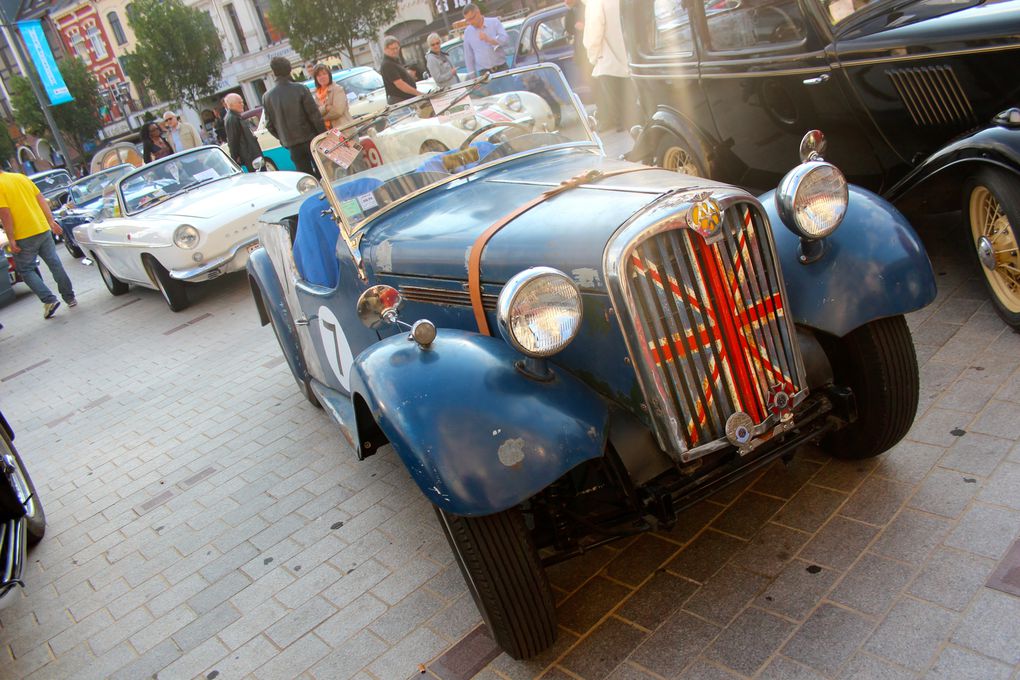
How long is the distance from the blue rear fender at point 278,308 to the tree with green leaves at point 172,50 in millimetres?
37741

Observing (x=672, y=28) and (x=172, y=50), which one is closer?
(x=672, y=28)

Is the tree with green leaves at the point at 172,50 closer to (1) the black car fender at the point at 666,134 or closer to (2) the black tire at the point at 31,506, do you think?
(1) the black car fender at the point at 666,134

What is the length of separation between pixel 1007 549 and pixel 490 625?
165cm

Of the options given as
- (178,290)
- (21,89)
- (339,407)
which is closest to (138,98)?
(21,89)

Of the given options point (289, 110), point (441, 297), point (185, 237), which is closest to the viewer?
point (441, 297)

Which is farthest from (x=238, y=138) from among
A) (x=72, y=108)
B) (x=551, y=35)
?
(x=72, y=108)

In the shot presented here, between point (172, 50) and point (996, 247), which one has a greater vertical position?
point (172, 50)

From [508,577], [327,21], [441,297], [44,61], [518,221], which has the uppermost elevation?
[44,61]

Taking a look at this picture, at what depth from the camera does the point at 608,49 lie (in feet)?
29.0

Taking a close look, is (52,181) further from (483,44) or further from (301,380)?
(301,380)

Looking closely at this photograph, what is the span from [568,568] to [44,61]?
957 inches

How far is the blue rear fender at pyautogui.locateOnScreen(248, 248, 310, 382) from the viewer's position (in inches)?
192

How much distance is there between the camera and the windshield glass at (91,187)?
12281 mm

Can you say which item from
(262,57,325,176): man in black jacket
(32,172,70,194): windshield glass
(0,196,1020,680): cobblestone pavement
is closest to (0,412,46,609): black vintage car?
(0,196,1020,680): cobblestone pavement
